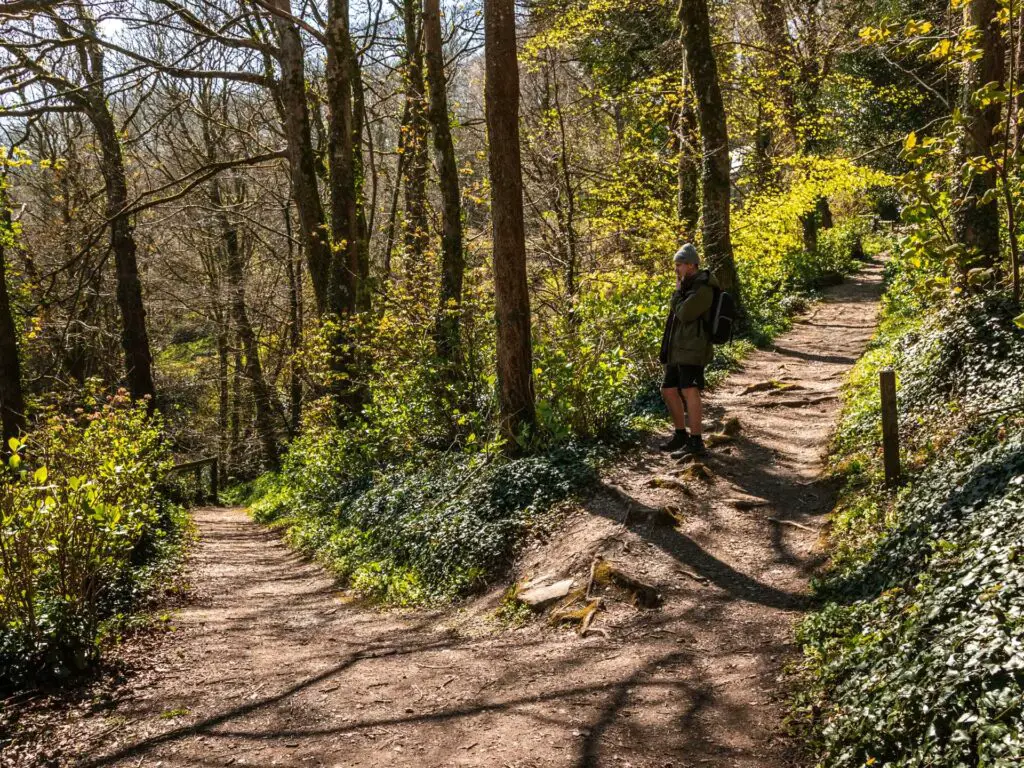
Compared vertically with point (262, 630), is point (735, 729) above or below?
above

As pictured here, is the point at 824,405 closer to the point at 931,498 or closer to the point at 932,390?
the point at 932,390

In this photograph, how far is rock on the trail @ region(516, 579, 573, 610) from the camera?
6055mm

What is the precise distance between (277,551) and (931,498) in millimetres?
10654

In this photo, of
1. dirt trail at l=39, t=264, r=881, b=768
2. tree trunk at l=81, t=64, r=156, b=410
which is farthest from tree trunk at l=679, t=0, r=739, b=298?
tree trunk at l=81, t=64, r=156, b=410

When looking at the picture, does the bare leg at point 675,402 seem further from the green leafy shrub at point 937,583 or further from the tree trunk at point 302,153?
the tree trunk at point 302,153

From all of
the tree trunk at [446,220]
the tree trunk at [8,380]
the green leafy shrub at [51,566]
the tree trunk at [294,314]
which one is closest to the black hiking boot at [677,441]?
the tree trunk at [446,220]

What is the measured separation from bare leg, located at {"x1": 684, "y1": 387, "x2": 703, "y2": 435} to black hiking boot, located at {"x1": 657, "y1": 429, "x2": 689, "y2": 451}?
25 centimetres

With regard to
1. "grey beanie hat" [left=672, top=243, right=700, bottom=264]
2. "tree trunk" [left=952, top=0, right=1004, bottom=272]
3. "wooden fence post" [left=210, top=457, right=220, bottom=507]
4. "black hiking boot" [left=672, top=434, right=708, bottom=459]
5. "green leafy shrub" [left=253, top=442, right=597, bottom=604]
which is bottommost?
"wooden fence post" [left=210, top=457, right=220, bottom=507]

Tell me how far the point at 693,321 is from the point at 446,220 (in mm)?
4942

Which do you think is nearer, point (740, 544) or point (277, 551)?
point (740, 544)

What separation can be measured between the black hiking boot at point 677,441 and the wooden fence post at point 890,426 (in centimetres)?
241

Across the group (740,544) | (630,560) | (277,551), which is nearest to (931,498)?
(740,544)

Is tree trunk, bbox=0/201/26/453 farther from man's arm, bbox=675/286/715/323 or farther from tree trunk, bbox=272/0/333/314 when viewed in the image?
man's arm, bbox=675/286/715/323

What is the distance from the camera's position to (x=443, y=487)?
924cm
